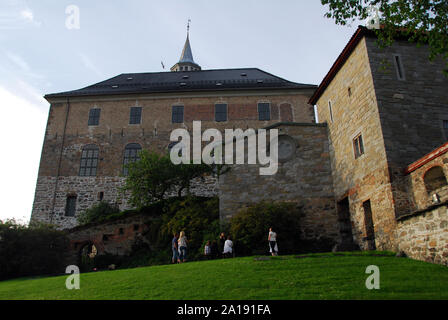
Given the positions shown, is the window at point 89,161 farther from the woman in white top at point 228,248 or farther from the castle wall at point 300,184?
the woman in white top at point 228,248

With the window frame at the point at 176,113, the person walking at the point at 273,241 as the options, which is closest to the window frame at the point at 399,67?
the person walking at the point at 273,241

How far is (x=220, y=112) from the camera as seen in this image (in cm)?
2823

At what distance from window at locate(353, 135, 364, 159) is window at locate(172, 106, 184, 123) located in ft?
53.9

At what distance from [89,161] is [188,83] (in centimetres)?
1030

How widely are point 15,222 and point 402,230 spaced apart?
54.1 ft

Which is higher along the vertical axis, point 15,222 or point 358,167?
point 358,167

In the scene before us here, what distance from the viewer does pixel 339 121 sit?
15.9 metres

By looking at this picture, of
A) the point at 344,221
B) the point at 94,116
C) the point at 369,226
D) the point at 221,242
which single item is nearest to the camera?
the point at 369,226

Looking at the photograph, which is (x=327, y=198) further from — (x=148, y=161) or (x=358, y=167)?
(x=148, y=161)

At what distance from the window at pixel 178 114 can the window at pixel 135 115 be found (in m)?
2.69

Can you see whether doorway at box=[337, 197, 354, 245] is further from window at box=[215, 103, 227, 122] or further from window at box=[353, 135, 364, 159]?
window at box=[215, 103, 227, 122]

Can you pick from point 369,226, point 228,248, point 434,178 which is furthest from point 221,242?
point 434,178

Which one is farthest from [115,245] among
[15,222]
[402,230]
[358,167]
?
[402,230]

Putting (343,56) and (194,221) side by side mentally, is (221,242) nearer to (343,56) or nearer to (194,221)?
(194,221)
